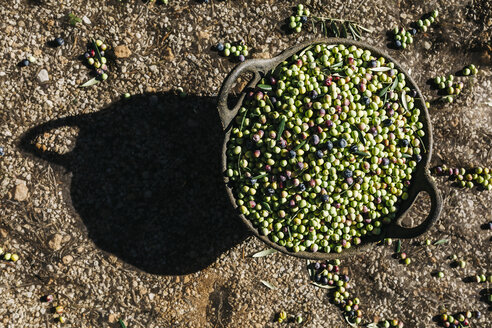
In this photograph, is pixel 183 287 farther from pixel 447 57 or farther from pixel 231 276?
→ pixel 447 57

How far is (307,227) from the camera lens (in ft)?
11.3

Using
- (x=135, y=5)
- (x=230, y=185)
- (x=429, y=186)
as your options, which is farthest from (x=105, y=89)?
(x=429, y=186)

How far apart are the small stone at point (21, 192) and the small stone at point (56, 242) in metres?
0.50

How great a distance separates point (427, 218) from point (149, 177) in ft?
8.65

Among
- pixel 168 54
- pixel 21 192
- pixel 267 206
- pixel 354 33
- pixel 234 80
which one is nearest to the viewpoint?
pixel 234 80

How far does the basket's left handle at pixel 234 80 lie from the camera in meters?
2.96

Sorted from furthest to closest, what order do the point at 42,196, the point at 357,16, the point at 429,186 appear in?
the point at 357,16
the point at 42,196
the point at 429,186

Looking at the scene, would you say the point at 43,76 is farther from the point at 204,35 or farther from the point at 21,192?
the point at 204,35

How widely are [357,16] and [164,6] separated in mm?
2095

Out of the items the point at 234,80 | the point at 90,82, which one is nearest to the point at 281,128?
the point at 234,80

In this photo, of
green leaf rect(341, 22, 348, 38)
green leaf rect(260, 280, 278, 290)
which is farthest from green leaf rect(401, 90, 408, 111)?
green leaf rect(260, 280, 278, 290)

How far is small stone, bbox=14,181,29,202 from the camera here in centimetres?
404

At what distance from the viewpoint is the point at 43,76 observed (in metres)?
4.07

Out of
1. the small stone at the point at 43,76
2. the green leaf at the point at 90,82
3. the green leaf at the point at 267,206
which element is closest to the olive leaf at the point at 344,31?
the green leaf at the point at 267,206
